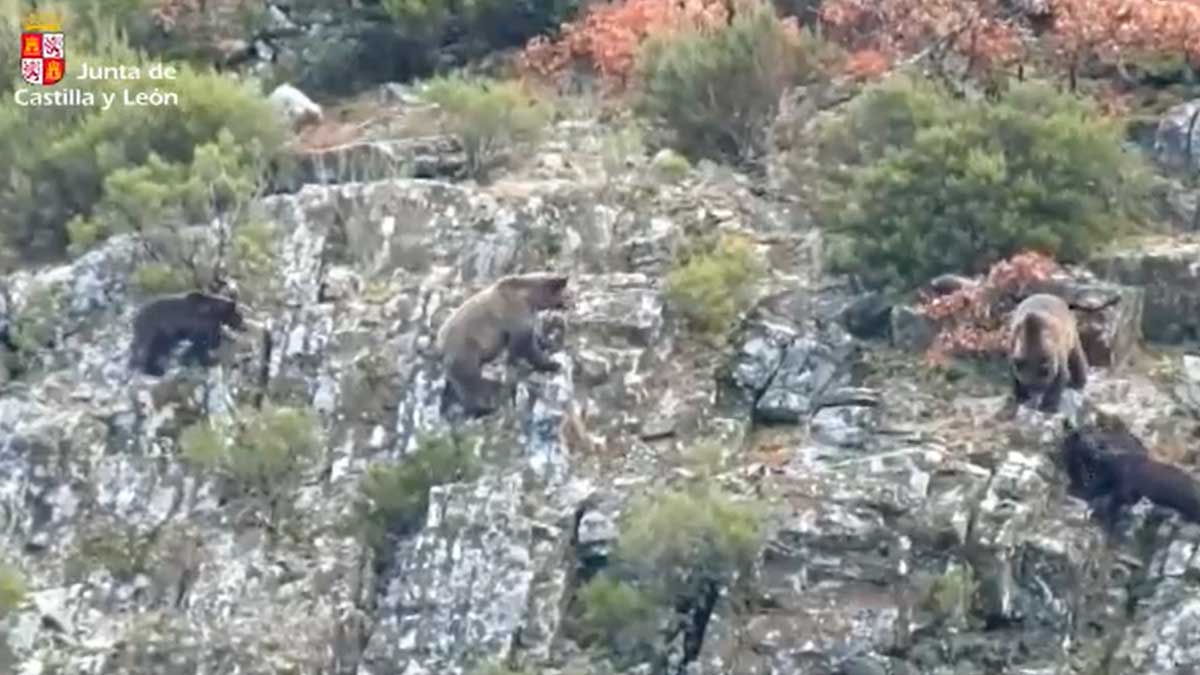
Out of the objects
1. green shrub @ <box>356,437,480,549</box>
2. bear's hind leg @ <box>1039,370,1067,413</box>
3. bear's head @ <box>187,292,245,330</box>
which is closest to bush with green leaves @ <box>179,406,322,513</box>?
green shrub @ <box>356,437,480,549</box>

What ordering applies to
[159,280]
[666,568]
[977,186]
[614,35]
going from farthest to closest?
1. [614,35]
2. [159,280]
3. [977,186]
4. [666,568]

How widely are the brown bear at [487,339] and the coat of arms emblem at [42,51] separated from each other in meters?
7.66

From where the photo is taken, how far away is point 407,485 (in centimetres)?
2734

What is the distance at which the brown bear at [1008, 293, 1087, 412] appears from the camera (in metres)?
27.3

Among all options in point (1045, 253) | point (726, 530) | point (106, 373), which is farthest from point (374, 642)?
point (1045, 253)

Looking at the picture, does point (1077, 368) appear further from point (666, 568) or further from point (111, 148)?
point (111, 148)

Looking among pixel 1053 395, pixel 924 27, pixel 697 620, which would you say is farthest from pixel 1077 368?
pixel 924 27

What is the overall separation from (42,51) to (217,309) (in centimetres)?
691

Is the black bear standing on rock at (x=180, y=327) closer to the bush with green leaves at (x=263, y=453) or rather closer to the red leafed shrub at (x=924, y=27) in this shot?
the bush with green leaves at (x=263, y=453)

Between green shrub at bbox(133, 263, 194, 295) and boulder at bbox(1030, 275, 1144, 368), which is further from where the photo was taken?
green shrub at bbox(133, 263, 194, 295)

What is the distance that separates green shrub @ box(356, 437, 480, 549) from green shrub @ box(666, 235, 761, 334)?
2.51m

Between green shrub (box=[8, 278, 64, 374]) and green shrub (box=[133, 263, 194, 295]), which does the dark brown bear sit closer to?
green shrub (box=[133, 263, 194, 295])

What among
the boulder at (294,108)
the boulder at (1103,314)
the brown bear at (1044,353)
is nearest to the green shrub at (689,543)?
the brown bear at (1044,353)

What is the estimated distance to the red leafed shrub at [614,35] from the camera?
116 feet
